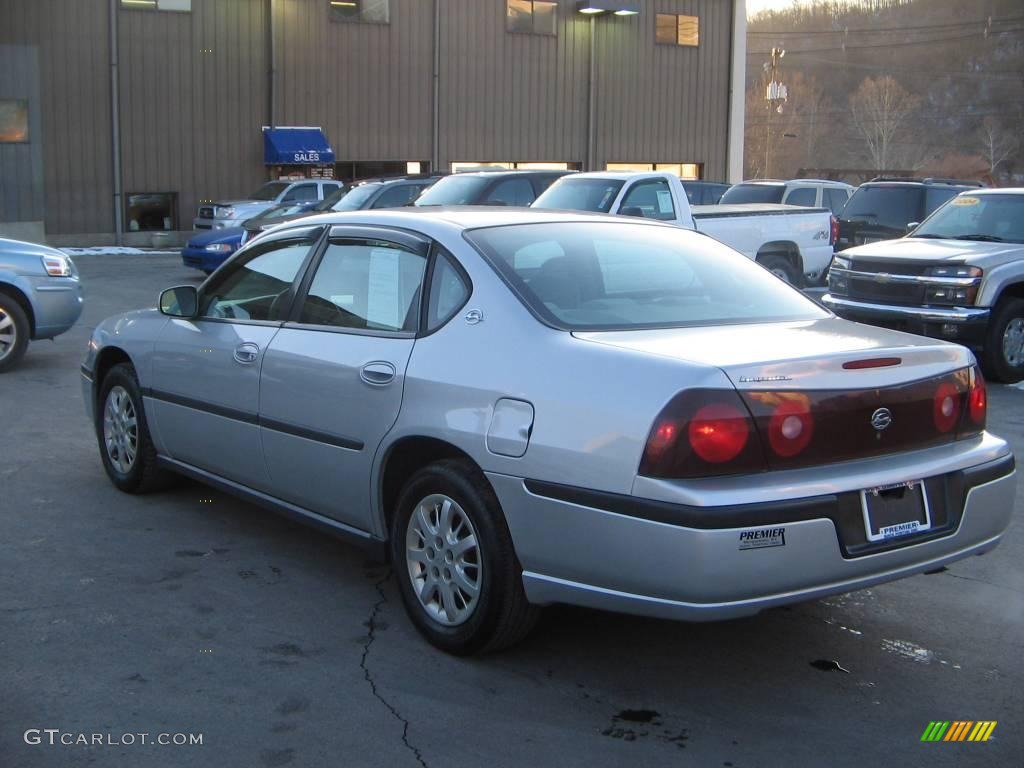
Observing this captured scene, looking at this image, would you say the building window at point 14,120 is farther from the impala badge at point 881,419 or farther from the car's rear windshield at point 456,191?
the impala badge at point 881,419

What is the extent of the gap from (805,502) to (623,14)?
33575 millimetres

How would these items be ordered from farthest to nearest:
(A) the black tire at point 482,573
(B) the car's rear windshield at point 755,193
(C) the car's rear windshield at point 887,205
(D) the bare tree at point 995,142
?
1. (D) the bare tree at point 995,142
2. (B) the car's rear windshield at point 755,193
3. (C) the car's rear windshield at point 887,205
4. (A) the black tire at point 482,573

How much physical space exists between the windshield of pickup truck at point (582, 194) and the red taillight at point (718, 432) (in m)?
11.2

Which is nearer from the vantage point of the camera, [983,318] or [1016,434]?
[1016,434]

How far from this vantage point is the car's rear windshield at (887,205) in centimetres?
1803

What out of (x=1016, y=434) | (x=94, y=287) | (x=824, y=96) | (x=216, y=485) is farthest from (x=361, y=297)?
(x=824, y=96)

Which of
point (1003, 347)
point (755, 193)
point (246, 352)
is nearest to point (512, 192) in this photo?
point (755, 193)

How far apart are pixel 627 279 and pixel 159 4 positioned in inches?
1091

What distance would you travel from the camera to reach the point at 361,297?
16.7 feet

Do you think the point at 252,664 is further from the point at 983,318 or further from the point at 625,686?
the point at 983,318

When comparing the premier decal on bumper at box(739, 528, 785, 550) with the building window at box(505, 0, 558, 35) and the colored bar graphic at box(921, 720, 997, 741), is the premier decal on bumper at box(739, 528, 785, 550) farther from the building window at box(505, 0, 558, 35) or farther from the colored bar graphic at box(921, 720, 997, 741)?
the building window at box(505, 0, 558, 35)

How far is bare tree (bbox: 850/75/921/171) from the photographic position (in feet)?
261

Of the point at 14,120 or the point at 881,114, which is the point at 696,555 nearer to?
the point at 14,120

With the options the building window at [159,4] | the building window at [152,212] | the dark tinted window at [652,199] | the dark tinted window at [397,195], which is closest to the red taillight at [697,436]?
the dark tinted window at [652,199]
